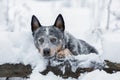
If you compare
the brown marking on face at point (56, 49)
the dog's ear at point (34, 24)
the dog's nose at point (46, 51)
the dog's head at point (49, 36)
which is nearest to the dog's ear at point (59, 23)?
the dog's head at point (49, 36)

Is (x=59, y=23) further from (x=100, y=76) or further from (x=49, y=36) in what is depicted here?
(x=100, y=76)

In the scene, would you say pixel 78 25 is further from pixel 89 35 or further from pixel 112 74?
pixel 112 74

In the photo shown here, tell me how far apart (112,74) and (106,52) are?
0.61 m

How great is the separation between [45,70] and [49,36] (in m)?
1.39

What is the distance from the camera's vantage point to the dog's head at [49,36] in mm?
6645

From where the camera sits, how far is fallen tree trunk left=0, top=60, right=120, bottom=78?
18.2 ft

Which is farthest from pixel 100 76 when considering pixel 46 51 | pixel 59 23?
pixel 59 23

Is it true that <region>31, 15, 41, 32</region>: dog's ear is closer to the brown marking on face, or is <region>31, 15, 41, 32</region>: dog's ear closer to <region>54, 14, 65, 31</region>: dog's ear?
<region>54, 14, 65, 31</region>: dog's ear

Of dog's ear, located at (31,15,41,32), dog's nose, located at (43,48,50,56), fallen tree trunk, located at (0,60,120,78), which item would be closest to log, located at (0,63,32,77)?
fallen tree trunk, located at (0,60,120,78)

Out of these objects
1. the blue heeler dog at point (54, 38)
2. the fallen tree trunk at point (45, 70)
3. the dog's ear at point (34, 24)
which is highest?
the dog's ear at point (34, 24)

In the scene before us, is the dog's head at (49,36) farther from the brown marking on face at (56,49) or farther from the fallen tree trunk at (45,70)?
the fallen tree trunk at (45,70)

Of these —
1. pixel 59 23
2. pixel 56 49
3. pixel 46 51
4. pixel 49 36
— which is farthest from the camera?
pixel 59 23

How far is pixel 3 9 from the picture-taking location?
24.7m

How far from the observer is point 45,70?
18.2ft
